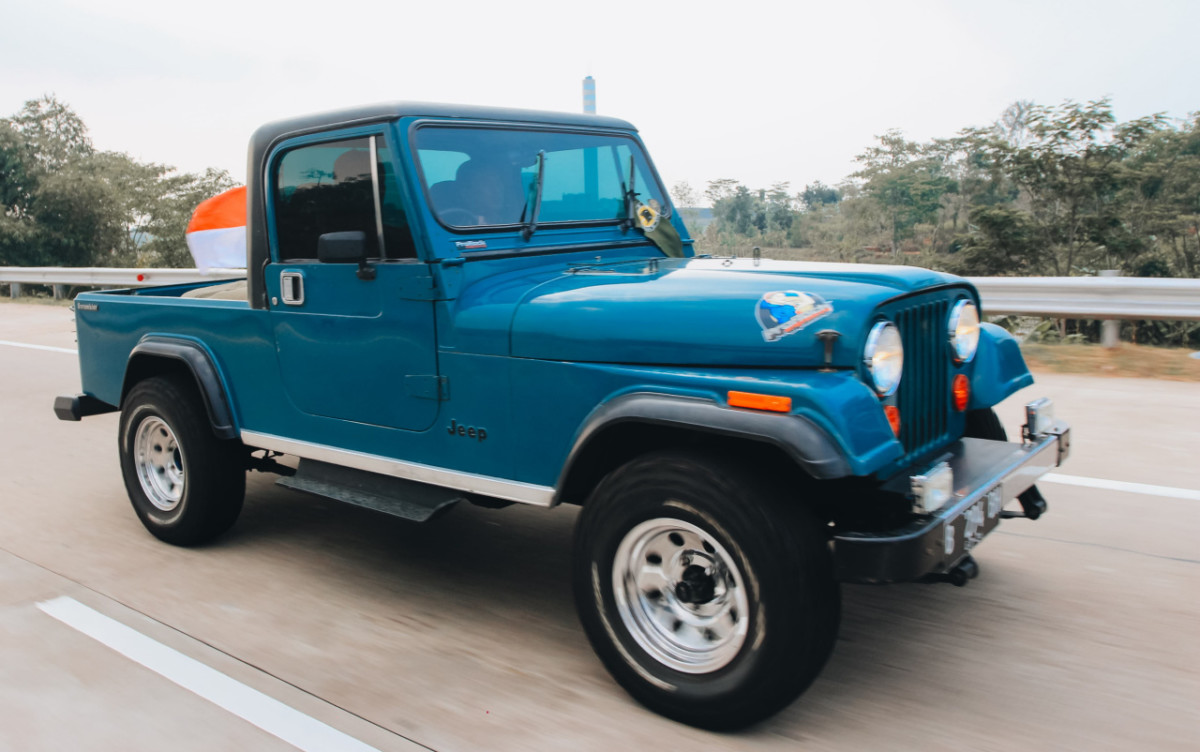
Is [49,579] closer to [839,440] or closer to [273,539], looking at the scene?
[273,539]

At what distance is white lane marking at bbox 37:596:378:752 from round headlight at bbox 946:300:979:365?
231cm

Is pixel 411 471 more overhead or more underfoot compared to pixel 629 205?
more underfoot

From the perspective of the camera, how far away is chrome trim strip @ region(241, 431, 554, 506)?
3316 millimetres

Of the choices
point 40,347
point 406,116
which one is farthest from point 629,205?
point 40,347

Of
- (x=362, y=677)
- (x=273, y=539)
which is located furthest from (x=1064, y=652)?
(x=273, y=539)

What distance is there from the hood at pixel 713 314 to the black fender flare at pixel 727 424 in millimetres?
161

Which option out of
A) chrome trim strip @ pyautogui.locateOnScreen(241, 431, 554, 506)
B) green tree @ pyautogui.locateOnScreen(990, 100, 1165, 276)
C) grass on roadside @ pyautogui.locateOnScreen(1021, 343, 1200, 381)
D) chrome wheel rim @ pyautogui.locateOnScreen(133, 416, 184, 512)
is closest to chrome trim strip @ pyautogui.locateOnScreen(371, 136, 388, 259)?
chrome trim strip @ pyautogui.locateOnScreen(241, 431, 554, 506)

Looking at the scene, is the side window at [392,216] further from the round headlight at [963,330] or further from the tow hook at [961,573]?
the tow hook at [961,573]

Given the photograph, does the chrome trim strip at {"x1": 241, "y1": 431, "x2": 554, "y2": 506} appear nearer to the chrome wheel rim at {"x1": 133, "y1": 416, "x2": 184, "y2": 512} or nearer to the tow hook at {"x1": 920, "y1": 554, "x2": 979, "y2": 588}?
the chrome wheel rim at {"x1": 133, "y1": 416, "x2": 184, "y2": 512}

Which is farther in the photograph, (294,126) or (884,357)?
(294,126)

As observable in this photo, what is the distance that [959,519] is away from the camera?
111 inches

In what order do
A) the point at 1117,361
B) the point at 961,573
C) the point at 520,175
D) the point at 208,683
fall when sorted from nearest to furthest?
the point at 208,683
the point at 961,573
the point at 520,175
the point at 1117,361

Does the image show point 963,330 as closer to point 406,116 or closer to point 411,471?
point 411,471

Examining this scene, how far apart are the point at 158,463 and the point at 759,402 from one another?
3.36 m
